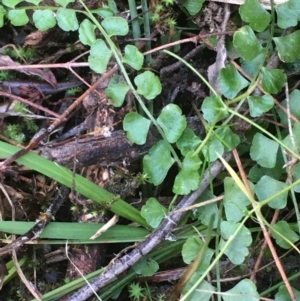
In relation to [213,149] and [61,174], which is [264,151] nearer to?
[213,149]

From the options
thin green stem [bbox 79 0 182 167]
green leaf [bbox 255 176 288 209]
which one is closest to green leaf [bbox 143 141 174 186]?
thin green stem [bbox 79 0 182 167]

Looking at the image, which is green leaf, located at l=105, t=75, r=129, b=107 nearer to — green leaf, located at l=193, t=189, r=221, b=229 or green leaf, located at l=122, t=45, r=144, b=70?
green leaf, located at l=122, t=45, r=144, b=70

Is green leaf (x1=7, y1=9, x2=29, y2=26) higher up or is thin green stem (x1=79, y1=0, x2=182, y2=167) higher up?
green leaf (x1=7, y1=9, x2=29, y2=26)

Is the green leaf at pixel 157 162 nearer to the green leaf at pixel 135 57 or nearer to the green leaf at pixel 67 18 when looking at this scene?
the green leaf at pixel 135 57

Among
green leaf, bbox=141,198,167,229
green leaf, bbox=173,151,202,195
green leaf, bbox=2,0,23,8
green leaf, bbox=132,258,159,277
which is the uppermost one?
green leaf, bbox=2,0,23,8

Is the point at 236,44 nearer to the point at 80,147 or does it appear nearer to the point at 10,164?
the point at 80,147

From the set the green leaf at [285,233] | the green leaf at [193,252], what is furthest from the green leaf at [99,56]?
the green leaf at [285,233]
